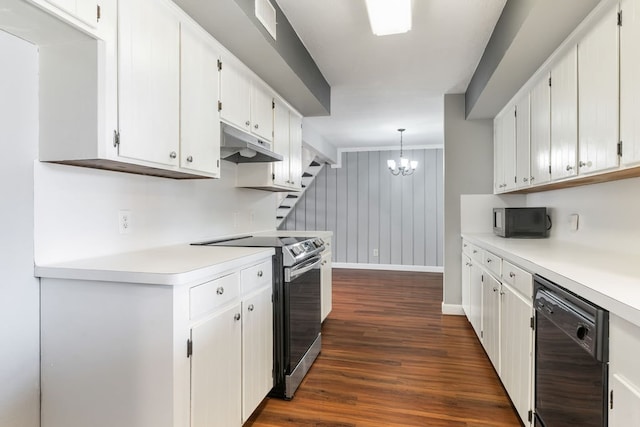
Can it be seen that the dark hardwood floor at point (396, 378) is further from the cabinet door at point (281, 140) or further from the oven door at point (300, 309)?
the cabinet door at point (281, 140)

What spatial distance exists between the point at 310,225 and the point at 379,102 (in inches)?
141

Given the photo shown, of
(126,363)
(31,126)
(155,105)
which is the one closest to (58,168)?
(31,126)

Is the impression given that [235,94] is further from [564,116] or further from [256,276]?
[564,116]

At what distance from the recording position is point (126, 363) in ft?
4.29

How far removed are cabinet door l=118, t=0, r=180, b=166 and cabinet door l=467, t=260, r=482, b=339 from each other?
2.44m

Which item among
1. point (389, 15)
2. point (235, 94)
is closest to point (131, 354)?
point (235, 94)

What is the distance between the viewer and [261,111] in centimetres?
275

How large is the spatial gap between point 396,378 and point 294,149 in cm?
226

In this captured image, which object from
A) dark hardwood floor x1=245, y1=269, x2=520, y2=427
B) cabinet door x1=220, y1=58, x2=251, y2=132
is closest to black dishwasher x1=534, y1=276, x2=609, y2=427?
dark hardwood floor x1=245, y1=269, x2=520, y2=427

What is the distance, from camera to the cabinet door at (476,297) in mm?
Result: 2842

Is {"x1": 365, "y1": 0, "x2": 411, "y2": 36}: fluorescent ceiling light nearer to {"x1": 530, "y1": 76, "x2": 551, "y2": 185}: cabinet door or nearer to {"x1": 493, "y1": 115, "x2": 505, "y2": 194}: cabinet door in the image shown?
{"x1": 530, "y1": 76, "x2": 551, "y2": 185}: cabinet door

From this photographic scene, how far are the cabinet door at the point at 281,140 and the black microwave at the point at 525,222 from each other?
6.49 ft

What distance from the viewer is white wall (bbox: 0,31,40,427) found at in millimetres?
1305

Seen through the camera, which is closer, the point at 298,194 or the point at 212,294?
the point at 212,294
